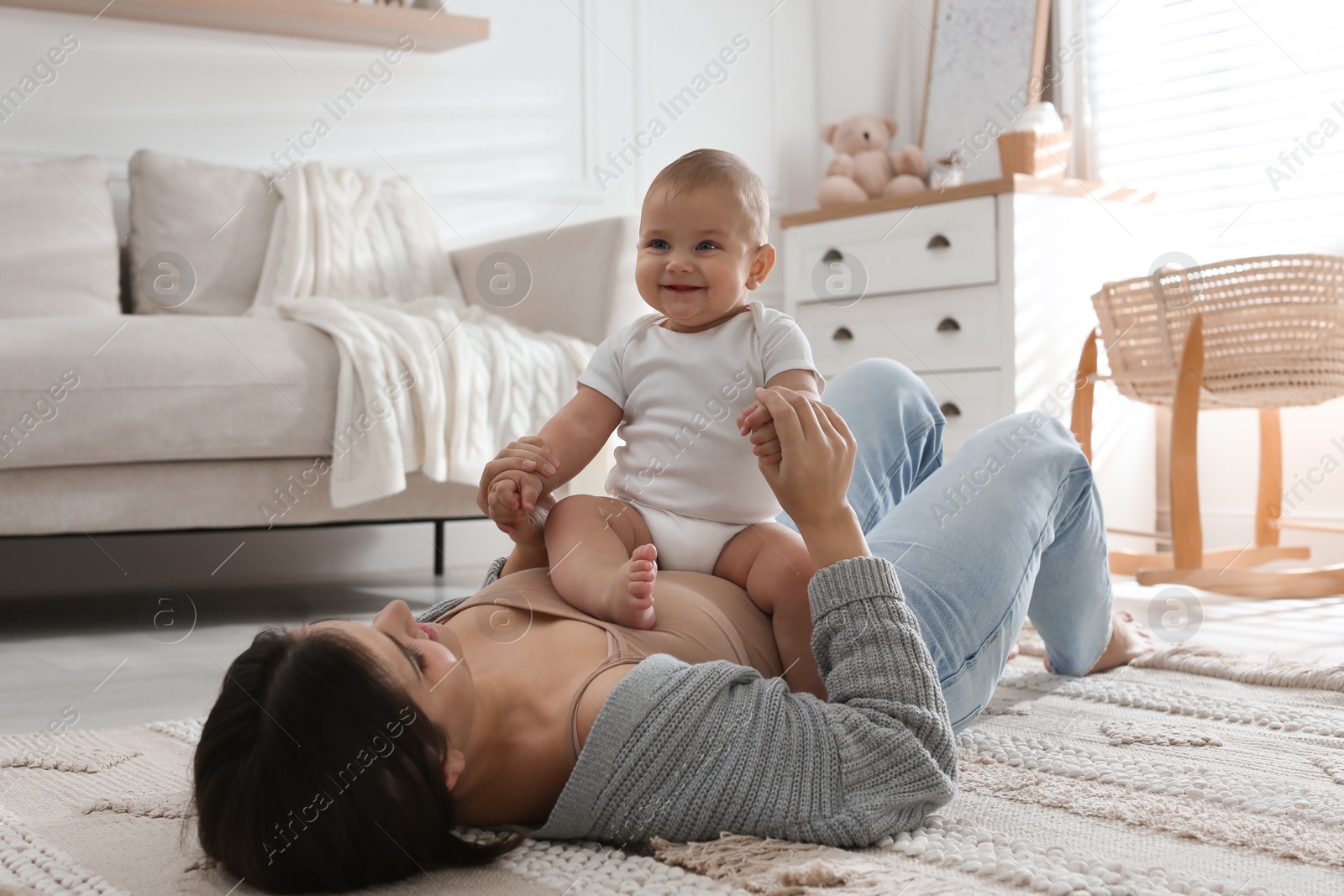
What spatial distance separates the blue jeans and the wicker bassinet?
1263mm

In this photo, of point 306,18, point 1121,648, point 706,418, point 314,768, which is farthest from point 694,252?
point 306,18

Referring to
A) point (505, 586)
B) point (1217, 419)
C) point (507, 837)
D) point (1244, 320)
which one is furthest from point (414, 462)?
point (1217, 419)

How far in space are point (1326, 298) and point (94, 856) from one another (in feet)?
7.54

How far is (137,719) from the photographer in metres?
1.33

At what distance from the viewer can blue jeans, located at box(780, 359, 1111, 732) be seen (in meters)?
0.95

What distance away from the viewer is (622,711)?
741 millimetres

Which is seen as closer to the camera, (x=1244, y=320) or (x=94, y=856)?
(x=94, y=856)

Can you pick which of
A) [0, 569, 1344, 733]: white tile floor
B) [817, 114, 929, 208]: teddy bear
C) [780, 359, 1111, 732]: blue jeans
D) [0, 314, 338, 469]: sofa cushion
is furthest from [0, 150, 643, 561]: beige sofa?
[780, 359, 1111, 732]: blue jeans

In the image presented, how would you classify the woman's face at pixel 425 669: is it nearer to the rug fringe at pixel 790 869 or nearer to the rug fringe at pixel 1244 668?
the rug fringe at pixel 790 869

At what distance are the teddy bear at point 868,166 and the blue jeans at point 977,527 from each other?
6.71 ft

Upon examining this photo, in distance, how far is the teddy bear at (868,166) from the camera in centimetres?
327

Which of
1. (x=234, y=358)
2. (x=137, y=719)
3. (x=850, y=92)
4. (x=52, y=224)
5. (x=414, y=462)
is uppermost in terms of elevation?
(x=850, y=92)

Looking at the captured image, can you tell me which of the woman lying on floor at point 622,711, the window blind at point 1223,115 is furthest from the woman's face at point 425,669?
the window blind at point 1223,115

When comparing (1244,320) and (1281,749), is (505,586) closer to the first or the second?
(1281,749)
